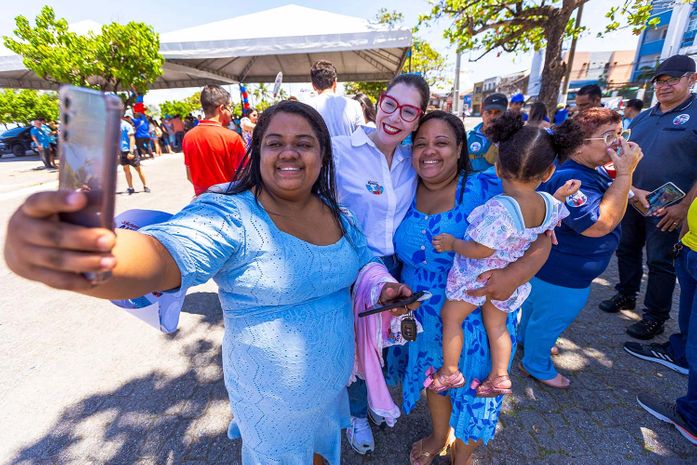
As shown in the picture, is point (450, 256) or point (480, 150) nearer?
point (450, 256)

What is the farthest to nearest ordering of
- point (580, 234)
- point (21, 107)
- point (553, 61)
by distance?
1. point (21, 107)
2. point (553, 61)
3. point (580, 234)

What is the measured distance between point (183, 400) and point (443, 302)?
218cm

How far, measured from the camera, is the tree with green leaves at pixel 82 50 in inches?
452

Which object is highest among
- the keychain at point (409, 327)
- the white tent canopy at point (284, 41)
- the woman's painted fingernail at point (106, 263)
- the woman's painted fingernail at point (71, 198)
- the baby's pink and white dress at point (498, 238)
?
the white tent canopy at point (284, 41)

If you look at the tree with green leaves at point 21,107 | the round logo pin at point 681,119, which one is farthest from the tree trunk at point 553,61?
the tree with green leaves at point 21,107

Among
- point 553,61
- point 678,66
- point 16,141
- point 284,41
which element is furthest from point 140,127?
point 678,66

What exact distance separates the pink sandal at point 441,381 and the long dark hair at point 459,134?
3.21 ft

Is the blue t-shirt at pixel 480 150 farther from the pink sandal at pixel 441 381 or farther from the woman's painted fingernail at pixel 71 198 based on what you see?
the woman's painted fingernail at pixel 71 198

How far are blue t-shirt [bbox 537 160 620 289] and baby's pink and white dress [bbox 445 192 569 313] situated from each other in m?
0.38

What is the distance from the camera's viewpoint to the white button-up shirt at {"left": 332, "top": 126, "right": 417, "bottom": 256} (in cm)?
184

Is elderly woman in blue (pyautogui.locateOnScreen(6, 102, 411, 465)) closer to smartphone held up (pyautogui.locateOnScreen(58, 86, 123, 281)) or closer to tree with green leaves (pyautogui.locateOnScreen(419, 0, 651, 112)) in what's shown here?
smartphone held up (pyautogui.locateOnScreen(58, 86, 123, 281))

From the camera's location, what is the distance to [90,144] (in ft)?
1.71

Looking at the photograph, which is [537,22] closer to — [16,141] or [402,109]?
[402,109]

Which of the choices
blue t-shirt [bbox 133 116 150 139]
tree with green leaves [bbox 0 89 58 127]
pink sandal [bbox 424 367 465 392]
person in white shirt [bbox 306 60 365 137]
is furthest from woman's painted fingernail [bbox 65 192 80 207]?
tree with green leaves [bbox 0 89 58 127]
